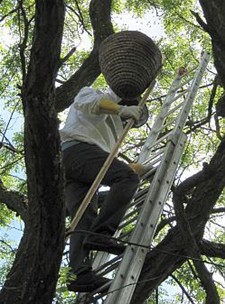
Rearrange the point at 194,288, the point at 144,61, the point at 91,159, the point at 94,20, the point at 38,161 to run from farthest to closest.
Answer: the point at 94,20, the point at 194,288, the point at 144,61, the point at 91,159, the point at 38,161

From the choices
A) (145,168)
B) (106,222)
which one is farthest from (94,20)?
(106,222)

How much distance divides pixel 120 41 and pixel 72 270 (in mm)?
1557

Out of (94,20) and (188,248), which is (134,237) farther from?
(94,20)

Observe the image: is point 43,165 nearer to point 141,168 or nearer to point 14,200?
point 141,168

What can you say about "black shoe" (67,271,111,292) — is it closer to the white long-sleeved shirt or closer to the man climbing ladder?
the man climbing ladder

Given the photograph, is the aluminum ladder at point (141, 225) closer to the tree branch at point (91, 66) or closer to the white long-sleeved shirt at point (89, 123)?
the white long-sleeved shirt at point (89, 123)

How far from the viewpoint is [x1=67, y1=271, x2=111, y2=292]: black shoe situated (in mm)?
3174

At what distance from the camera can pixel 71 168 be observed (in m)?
3.61

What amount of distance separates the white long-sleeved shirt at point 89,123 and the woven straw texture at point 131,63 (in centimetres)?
13

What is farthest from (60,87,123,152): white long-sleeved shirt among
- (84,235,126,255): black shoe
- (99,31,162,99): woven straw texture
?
(84,235,126,255): black shoe

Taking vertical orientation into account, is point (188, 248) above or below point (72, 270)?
above

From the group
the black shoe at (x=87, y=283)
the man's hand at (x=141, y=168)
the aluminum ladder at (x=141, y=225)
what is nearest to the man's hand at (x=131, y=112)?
A: the aluminum ladder at (x=141, y=225)

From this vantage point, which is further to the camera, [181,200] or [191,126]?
[191,126]

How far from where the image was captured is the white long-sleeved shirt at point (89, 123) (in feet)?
12.3
